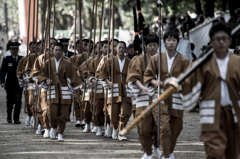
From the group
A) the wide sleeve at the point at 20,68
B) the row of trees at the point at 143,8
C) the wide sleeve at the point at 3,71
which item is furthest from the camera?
the row of trees at the point at 143,8

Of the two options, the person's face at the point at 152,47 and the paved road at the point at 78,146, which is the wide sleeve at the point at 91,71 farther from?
the person's face at the point at 152,47

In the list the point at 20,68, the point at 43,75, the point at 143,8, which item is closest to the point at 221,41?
the point at 43,75

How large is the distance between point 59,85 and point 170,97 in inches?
125

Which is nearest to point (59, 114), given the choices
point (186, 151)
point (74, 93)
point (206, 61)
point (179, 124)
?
point (74, 93)

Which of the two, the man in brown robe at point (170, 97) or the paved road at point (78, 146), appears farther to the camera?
the paved road at point (78, 146)

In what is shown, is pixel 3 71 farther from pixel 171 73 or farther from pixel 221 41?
pixel 221 41

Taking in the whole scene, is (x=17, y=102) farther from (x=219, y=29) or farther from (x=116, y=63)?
(x=219, y=29)

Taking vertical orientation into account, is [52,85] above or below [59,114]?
above

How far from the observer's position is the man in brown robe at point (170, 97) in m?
6.15

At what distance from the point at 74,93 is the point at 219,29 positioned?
498 centimetres

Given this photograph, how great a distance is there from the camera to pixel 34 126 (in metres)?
10.3

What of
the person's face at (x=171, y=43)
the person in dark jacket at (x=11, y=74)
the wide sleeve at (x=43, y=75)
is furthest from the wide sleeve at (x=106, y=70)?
the person in dark jacket at (x=11, y=74)

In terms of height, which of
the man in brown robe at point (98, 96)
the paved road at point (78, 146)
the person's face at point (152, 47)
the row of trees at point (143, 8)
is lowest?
the paved road at point (78, 146)

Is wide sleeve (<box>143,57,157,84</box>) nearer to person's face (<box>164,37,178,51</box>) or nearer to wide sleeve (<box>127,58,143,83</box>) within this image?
person's face (<box>164,37,178,51</box>)
